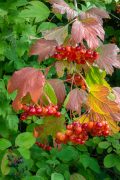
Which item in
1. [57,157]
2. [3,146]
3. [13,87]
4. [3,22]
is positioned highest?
[13,87]

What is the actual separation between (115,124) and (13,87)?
13.2 inches

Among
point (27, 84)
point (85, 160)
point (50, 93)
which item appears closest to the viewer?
point (27, 84)

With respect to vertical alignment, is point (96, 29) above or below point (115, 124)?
above

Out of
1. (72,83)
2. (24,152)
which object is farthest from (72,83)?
(24,152)

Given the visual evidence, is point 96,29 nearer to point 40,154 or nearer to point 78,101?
point 78,101

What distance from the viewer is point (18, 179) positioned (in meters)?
2.12

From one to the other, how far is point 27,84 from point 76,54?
0.57ft

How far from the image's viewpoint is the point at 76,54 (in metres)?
1.20

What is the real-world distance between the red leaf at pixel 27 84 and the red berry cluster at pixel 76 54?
94 millimetres

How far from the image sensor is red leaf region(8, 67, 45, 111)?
1.11 m

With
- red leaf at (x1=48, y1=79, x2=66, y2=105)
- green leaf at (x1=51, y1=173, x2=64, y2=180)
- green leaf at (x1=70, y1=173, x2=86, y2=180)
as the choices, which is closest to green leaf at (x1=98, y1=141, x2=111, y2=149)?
green leaf at (x1=70, y1=173, x2=86, y2=180)

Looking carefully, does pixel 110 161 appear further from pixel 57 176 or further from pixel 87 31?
pixel 87 31

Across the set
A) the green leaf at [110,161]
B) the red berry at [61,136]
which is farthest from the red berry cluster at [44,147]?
the red berry at [61,136]

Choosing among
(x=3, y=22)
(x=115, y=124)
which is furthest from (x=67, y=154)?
(x=115, y=124)
